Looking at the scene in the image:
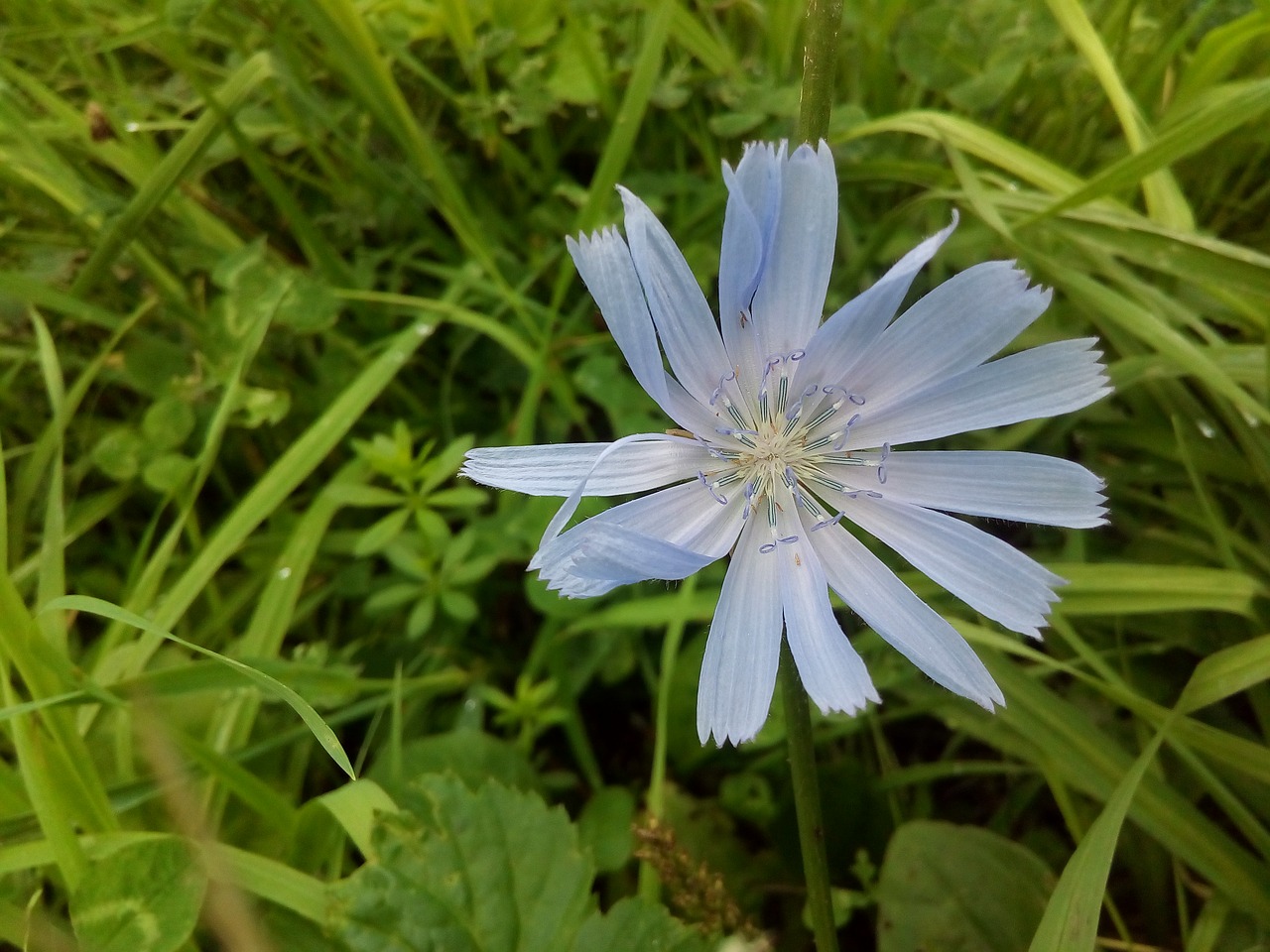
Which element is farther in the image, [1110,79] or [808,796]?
[1110,79]

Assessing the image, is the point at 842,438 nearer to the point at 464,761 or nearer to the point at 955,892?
the point at 955,892

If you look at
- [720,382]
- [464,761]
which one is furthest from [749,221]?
[464,761]

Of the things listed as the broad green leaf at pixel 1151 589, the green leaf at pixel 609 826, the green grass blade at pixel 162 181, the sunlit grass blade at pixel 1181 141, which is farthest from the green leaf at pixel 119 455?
the sunlit grass blade at pixel 1181 141

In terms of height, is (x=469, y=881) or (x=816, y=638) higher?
(x=816, y=638)

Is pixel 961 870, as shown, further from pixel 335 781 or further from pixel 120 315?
pixel 120 315

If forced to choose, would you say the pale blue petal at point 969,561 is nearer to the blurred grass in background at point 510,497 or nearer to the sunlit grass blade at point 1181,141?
the blurred grass in background at point 510,497

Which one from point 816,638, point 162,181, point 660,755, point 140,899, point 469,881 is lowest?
point 140,899

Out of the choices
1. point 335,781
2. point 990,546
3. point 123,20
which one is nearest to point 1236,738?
point 990,546
